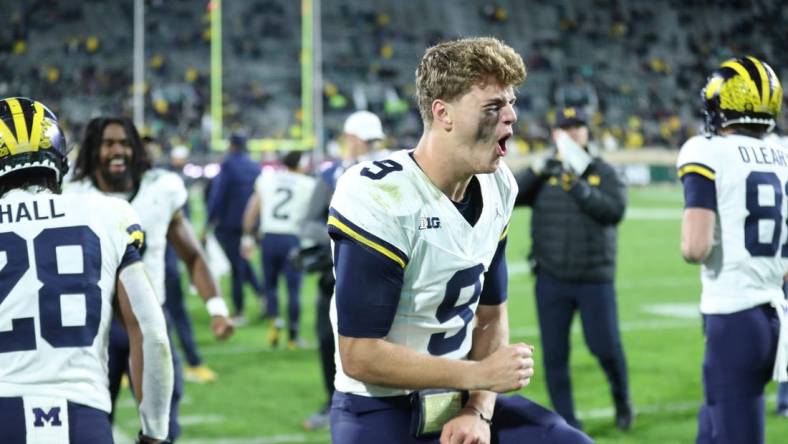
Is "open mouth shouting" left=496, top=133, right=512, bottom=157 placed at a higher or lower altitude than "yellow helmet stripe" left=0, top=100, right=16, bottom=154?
lower

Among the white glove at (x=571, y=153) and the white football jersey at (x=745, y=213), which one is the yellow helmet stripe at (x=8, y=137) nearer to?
the white football jersey at (x=745, y=213)

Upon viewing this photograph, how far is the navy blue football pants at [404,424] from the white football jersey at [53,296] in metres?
0.63

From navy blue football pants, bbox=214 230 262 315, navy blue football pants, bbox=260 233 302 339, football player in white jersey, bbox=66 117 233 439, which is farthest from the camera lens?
navy blue football pants, bbox=214 230 262 315

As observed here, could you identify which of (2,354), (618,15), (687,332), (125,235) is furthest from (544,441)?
(618,15)

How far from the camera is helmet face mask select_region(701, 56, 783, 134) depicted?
3879mm

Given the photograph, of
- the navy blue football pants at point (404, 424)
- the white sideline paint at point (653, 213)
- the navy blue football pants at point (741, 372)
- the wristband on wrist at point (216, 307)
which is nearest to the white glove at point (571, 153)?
the navy blue football pants at point (741, 372)

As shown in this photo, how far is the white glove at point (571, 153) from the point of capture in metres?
5.89

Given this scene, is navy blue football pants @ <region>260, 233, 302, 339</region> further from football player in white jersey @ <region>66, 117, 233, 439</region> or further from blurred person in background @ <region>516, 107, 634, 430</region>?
football player in white jersey @ <region>66, 117, 233, 439</region>

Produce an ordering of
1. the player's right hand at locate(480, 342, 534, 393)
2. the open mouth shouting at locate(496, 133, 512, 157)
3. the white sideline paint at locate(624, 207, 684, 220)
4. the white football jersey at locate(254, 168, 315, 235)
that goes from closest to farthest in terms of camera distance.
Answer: the player's right hand at locate(480, 342, 534, 393)
the open mouth shouting at locate(496, 133, 512, 157)
the white football jersey at locate(254, 168, 315, 235)
the white sideline paint at locate(624, 207, 684, 220)

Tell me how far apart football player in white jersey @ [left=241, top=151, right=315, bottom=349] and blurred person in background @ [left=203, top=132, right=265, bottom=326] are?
0.53 metres

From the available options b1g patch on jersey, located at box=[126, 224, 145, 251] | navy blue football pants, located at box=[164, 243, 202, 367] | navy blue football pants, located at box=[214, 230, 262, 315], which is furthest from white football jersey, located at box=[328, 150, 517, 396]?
navy blue football pants, located at box=[214, 230, 262, 315]

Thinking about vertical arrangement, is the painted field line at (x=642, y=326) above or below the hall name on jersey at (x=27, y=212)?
below

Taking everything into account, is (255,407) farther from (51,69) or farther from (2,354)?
(51,69)

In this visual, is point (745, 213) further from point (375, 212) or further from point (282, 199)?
point (282, 199)
